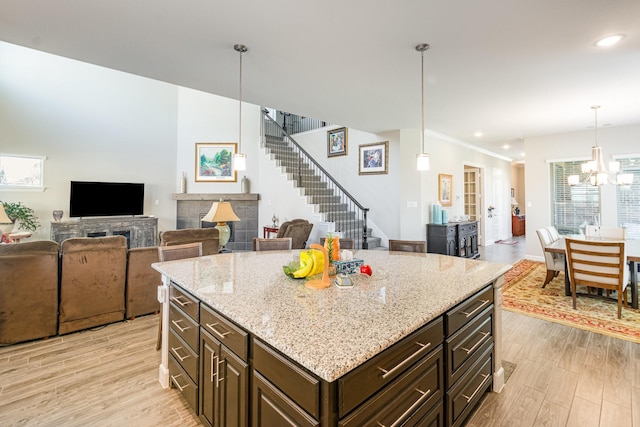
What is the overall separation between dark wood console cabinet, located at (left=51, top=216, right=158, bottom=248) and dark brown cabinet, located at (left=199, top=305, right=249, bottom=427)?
20.1 ft

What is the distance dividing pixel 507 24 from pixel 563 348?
9.53ft

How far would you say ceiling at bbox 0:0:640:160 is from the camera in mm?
2162

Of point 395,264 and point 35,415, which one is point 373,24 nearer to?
point 395,264

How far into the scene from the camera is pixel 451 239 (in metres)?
5.98

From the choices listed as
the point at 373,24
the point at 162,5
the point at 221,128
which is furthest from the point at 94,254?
the point at 221,128

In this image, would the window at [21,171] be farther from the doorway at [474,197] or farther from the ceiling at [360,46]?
the doorway at [474,197]

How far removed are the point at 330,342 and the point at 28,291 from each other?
10.8ft

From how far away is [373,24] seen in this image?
235 centimetres

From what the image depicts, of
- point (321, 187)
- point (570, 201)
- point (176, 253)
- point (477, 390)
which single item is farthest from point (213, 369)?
point (570, 201)

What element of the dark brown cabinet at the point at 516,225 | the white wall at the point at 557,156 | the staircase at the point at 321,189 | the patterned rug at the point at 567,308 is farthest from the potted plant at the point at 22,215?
the dark brown cabinet at the point at 516,225

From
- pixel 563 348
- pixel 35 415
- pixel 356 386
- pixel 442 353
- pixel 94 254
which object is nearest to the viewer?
pixel 356 386

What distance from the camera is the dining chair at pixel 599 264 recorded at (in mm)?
3323

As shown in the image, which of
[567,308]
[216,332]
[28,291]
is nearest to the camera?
[216,332]

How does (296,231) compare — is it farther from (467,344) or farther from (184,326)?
(467,344)
